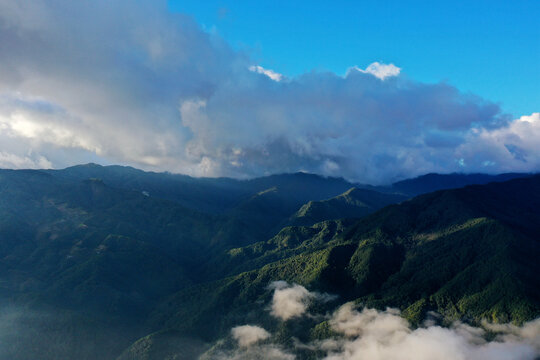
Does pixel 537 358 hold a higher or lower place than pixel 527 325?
lower

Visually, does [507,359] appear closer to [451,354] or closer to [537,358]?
[537,358]

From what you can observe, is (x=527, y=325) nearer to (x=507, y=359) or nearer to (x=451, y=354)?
(x=507, y=359)

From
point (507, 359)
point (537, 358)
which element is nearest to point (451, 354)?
point (507, 359)

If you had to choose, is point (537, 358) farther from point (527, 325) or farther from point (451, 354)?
point (451, 354)

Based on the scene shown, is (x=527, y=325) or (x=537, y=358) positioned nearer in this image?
(x=537, y=358)

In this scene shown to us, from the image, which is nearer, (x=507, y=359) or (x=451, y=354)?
(x=507, y=359)

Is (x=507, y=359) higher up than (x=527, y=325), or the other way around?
(x=527, y=325)
